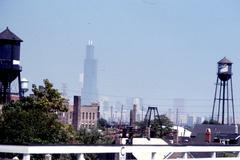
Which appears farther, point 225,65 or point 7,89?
point 225,65

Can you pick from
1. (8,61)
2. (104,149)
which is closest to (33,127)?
(104,149)

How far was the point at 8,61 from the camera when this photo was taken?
271ft

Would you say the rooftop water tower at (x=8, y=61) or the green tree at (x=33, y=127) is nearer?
the green tree at (x=33, y=127)

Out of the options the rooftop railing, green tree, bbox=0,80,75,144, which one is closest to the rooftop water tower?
green tree, bbox=0,80,75,144

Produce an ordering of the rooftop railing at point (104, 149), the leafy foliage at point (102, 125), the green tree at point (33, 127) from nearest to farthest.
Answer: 1. the rooftop railing at point (104, 149)
2. the green tree at point (33, 127)
3. the leafy foliage at point (102, 125)

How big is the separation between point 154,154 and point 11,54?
178 feet

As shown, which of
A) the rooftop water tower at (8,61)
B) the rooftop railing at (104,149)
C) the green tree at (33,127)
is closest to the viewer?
the rooftop railing at (104,149)

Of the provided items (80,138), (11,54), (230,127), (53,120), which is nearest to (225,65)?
(230,127)

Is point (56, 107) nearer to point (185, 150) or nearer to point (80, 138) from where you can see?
point (80, 138)

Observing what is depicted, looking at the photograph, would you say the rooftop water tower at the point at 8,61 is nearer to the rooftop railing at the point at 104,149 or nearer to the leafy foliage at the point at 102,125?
the leafy foliage at the point at 102,125

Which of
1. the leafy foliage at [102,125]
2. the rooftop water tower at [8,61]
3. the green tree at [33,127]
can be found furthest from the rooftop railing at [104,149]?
the leafy foliage at [102,125]

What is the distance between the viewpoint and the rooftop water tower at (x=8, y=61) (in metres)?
81.9

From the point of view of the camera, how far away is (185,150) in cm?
3403

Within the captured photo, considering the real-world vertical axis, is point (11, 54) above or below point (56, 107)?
above
